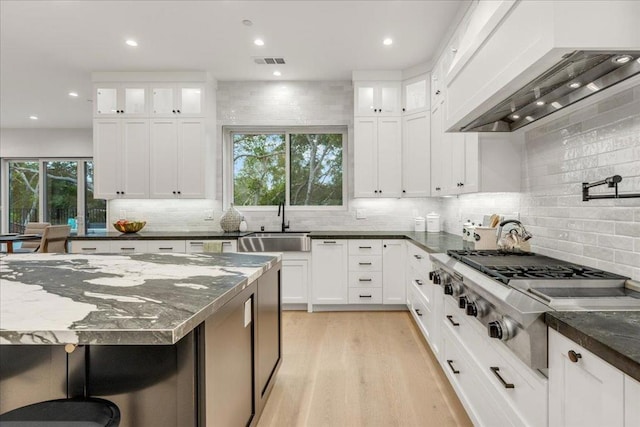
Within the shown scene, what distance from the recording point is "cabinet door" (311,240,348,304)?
13.2ft

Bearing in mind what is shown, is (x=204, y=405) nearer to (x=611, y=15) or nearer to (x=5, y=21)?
(x=611, y=15)

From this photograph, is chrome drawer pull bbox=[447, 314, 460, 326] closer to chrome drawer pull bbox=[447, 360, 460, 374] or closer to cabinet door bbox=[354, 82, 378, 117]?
chrome drawer pull bbox=[447, 360, 460, 374]

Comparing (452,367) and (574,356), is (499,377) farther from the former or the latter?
(452,367)

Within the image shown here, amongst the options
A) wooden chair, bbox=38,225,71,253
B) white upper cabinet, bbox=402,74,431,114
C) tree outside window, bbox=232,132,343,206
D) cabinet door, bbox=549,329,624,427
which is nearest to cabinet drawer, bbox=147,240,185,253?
tree outside window, bbox=232,132,343,206

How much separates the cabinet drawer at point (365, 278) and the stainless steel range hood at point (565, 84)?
2161 millimetres

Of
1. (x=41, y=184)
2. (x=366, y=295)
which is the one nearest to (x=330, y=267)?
(x=366, y=295)

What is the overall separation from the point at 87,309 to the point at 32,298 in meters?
0.30

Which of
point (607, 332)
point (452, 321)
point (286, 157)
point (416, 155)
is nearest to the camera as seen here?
point (607, 332)

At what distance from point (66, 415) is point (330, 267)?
10.3ft

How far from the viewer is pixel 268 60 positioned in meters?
4.00

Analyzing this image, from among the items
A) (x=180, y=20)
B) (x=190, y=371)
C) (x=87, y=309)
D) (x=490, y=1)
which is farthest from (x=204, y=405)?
(x=180, y=20)

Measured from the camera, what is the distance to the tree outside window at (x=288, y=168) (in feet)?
15.8

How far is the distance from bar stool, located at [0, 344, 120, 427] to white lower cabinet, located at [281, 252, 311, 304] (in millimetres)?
2966

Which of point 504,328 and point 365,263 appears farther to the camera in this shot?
point 365,263
